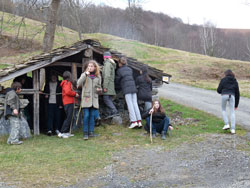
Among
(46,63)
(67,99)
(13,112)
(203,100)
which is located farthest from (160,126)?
(203,100)

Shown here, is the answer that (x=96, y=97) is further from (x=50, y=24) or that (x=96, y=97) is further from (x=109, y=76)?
(x=50, y=24)

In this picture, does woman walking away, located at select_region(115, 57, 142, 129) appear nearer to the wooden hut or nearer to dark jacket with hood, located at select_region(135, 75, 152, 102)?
dark jacket with hood, located at select_region(135, 75, 152, 102)

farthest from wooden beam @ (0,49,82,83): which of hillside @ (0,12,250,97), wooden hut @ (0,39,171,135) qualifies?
hillside @ (0,12,250,97)

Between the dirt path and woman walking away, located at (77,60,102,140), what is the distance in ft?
4.67

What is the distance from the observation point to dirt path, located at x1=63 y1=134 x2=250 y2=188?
194 inches

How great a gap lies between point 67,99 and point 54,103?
520 millimetres

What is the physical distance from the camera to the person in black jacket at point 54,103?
8.39 m

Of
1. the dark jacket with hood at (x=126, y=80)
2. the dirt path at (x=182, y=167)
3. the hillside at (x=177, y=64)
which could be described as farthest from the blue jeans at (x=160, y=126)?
the hillside at (x=177, y=64)

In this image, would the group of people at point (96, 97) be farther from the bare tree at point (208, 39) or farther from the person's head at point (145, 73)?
the bare tree at point (208, 39)

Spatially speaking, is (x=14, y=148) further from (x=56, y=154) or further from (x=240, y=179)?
(x=240, y=179)

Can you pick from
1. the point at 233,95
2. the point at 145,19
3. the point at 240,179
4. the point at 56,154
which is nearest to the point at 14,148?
the point at 56,154

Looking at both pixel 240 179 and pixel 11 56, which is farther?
pixel 11 56

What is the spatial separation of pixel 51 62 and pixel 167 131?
142 inches

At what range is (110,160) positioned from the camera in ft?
20.1
